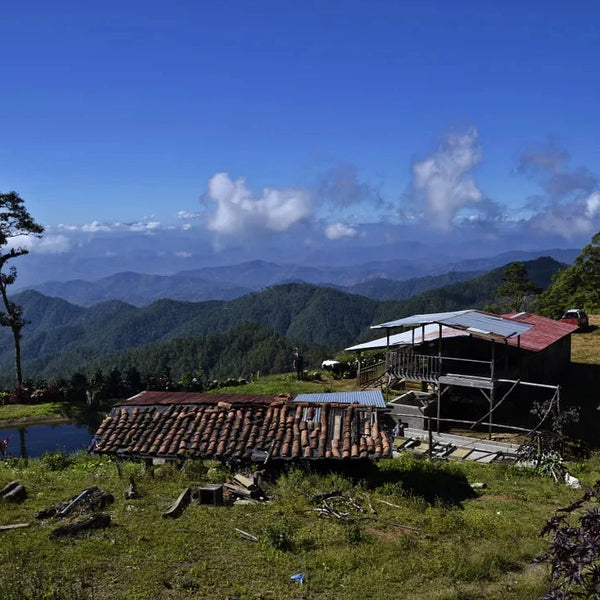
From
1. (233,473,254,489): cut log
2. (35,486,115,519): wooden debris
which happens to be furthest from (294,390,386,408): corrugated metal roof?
(35,486,115,519): wooden debris

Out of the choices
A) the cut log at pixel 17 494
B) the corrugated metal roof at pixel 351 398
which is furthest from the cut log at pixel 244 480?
the cut log at pixel 17 494

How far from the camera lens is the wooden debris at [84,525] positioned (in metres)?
11.2

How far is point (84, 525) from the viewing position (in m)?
11.5

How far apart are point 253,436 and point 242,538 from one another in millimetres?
3749

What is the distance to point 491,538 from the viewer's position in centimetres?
1152

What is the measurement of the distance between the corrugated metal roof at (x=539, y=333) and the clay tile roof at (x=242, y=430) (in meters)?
13.5

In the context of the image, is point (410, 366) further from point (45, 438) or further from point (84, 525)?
point (45, 438)

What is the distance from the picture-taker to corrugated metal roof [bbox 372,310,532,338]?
71.7 ft

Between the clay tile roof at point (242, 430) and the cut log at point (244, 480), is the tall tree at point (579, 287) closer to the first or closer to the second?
the clay tile roof at point (242, 430)

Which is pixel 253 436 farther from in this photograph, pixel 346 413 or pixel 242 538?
pixel 242 538

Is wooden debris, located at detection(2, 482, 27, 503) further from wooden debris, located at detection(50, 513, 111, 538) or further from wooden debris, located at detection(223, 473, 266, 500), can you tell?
wooden debris, located at detection(223, 473, 266, 500)

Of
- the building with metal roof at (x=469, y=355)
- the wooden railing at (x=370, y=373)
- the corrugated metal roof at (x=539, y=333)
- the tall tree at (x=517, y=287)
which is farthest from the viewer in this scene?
the tall tree at (x=517, y=287)

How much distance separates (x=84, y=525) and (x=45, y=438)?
55.4 feet

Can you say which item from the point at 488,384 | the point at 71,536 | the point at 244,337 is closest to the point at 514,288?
the point at 488,384
